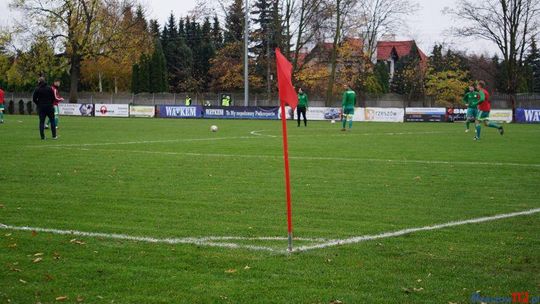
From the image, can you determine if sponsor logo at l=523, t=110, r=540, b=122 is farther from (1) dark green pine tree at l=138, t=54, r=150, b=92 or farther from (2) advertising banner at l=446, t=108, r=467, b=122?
(1) dark green pine tree at l=138, t=54, r=150, b=92

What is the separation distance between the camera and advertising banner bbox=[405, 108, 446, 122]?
152 feet

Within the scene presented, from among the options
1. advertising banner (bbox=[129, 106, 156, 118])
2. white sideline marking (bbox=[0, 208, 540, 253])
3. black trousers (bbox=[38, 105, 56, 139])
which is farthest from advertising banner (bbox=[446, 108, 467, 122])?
white sideline marking (bbox=[0, 208, 540, 253])

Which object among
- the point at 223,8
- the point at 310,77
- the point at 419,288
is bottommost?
the point at 419,288

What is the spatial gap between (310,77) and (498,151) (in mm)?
49108

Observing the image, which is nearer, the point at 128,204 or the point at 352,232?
the point at 352,232

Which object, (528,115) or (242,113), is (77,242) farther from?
(528,115)

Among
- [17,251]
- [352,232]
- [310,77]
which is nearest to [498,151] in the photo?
[352,232]

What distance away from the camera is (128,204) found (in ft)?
27.2

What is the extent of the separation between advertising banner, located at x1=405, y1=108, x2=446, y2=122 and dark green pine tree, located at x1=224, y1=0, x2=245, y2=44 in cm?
2036

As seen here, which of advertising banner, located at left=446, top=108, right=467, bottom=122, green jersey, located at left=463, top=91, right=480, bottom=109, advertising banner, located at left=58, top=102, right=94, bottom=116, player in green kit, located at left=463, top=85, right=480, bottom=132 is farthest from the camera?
advertising banner, located at left=58, top=102, right=94, bottom=116

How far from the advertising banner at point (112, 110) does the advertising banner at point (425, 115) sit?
2330cm

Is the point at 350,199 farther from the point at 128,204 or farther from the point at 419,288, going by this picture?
the point at 419,288

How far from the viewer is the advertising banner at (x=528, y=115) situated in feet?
149

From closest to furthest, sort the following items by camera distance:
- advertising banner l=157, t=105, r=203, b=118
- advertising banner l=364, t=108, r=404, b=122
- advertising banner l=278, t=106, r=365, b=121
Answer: advertising banner l=364, t=108, r=404, b=122 < advertising banner l=278, t=106, r=365, b=121 < advertising banner l=157, t=105, r=203, b=118
